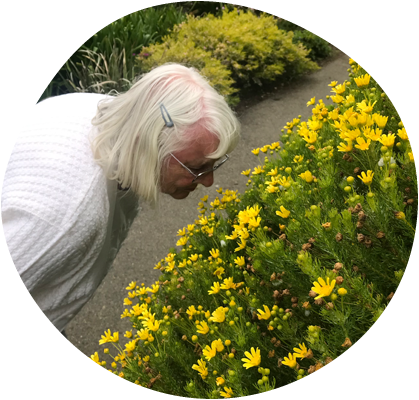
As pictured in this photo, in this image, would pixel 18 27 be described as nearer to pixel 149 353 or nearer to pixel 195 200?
pixel 195 200

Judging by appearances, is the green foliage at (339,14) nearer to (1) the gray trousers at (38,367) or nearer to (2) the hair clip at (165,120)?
(2) the hair clip at (165,120)

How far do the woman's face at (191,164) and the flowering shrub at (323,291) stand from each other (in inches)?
13.9

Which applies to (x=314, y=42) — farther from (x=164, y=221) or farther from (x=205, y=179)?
(x=205, y=179)

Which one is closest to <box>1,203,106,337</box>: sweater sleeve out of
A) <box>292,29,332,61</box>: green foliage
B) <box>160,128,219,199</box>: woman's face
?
<box>160,128,219,199</box>: woman's face

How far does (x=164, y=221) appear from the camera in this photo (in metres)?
4.51

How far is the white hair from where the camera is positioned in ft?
5.70

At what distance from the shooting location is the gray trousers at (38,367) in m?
2.11

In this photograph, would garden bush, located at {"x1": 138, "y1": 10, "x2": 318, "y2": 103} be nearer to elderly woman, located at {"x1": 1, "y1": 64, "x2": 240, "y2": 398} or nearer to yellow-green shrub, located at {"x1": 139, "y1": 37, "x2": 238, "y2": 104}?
yellow-green shrub, located at {"x1": 139, "y1": 37, "x2": 238, "y2": 104}

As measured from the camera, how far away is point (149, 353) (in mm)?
1733

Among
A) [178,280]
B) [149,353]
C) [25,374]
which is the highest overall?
[178,280]

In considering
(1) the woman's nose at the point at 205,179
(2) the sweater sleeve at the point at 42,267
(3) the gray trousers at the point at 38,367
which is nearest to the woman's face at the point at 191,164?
(1) the woman's nose at the point at 205,179

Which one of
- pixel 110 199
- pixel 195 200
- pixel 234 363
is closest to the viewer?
pixel 234 363

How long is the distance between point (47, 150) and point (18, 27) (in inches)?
219

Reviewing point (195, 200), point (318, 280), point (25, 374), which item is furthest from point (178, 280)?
point (195, 200)
